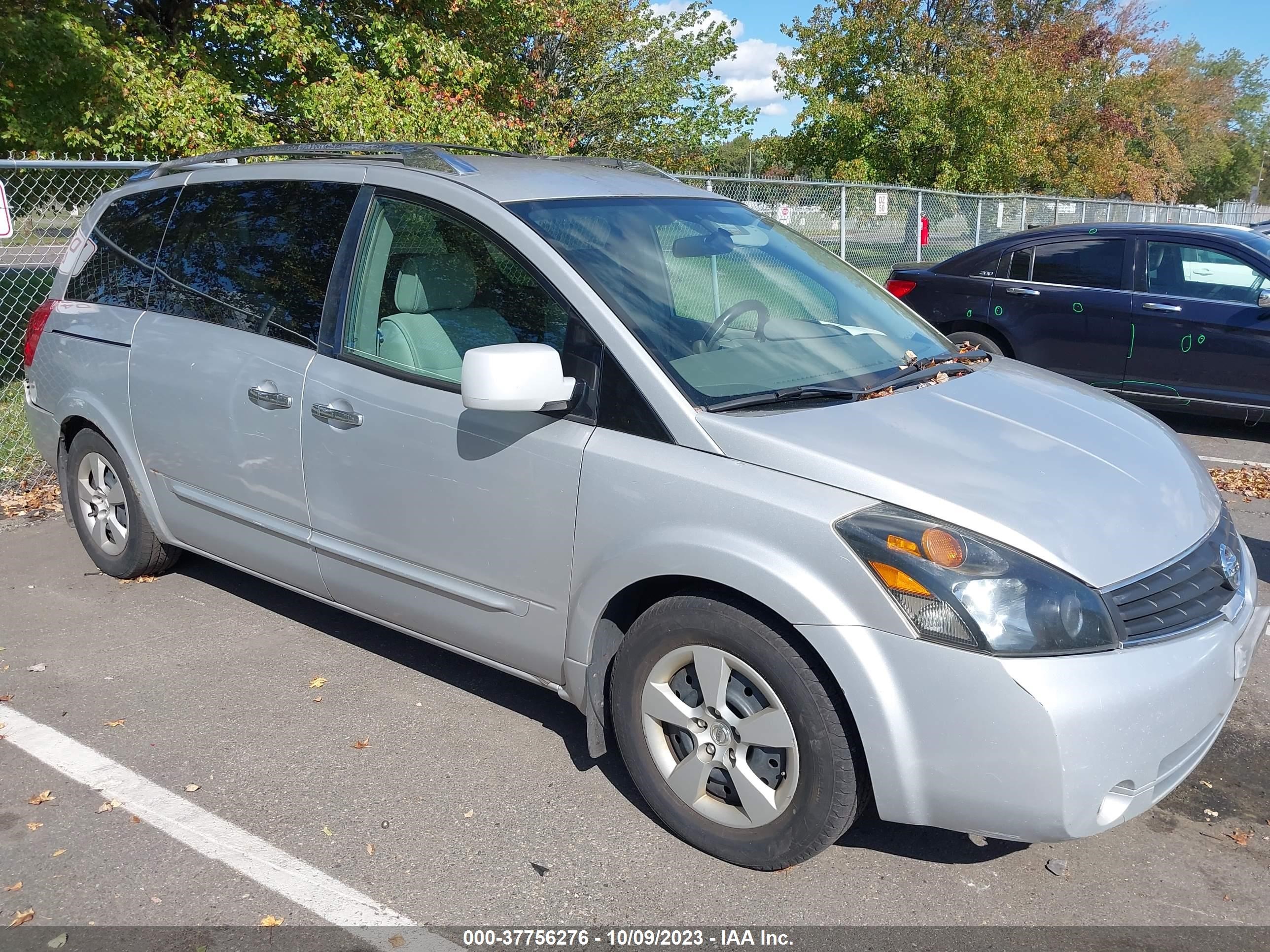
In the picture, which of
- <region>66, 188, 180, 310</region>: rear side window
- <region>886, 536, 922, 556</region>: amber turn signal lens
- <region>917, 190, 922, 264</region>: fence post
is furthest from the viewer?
<region>917, 190, 922, 264</region>: fence post

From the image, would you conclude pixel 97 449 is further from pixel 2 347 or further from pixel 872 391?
pixel 2 347

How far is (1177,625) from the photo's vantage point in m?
2.71

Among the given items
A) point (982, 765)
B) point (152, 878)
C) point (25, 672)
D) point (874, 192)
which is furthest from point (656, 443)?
point (874, 192)

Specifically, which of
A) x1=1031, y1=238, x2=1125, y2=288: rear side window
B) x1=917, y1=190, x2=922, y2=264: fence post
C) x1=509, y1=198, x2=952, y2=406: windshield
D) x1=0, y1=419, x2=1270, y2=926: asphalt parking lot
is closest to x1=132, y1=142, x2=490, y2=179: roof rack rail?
x1=509, y1=198, x2=952, y2=406: windshield

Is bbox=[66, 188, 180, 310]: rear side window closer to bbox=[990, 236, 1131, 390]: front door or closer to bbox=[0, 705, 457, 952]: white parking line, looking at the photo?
bbox=[0, 705, 457, 952]: white parking line

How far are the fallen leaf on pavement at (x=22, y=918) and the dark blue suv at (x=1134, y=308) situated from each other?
6968mm

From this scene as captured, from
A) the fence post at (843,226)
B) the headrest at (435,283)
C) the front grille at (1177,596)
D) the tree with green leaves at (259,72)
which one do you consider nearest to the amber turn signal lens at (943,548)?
the front grille at (1177,596)

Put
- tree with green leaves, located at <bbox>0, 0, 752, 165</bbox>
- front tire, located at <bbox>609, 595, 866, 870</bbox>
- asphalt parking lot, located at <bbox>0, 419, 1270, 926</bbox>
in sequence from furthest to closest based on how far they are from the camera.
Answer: tree with green leaves, located at <bbox>0, 0, 752, 165</bbox> < asphalt parking lot, located at <bbox>0, 419, 1270, 926</bbox> < front tire, located at <bbox>609, 595, 866, 870</bbox>

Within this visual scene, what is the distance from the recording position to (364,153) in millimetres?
4219

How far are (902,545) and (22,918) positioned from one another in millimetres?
2456

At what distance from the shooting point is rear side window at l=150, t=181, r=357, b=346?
154 inches

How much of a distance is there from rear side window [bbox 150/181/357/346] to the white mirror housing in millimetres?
1104

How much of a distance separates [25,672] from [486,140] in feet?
29.6

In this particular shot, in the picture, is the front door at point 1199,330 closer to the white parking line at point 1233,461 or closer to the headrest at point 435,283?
the white parking line at point 1233,461
